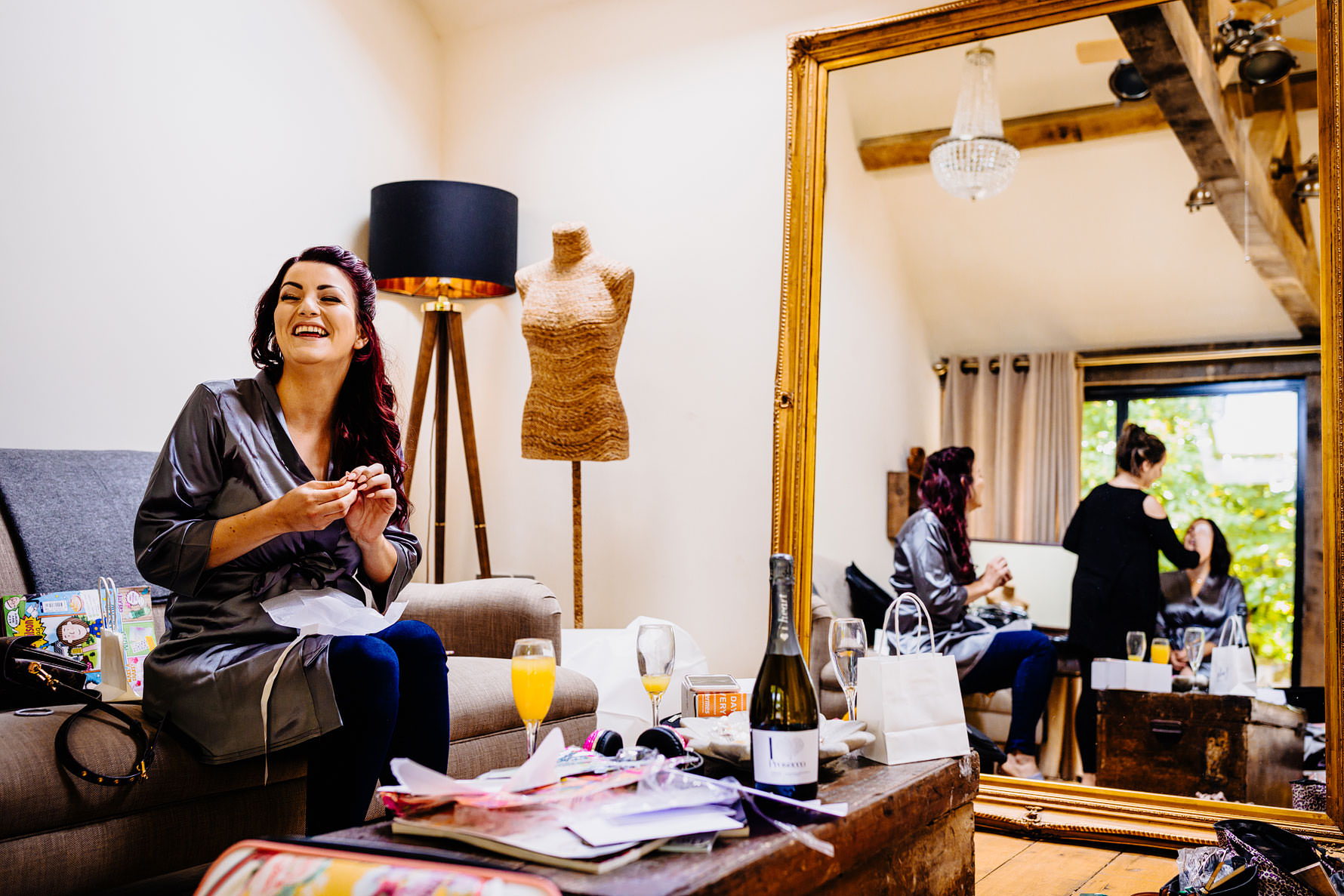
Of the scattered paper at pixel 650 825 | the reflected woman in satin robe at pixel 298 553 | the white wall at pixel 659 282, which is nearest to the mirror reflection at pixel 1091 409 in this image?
the white wall at pixel 659 282

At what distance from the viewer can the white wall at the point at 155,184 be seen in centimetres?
234

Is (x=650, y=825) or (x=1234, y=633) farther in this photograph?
Answer: (x=1234, y=633)

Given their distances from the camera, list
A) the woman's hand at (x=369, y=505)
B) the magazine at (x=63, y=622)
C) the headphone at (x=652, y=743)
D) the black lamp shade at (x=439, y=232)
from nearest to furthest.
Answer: the headphone at (x=652, y=743)
the woman's hand at (x=369, y=505)
the magazine at (x=63, y=622)
the black lamp shade at (x=439, y=232)

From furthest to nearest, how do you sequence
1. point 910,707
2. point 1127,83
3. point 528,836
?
point 1127,83
point 910,707
point 528,836

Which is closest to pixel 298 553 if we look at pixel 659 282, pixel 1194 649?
pixel 659 282

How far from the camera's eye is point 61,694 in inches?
59.7

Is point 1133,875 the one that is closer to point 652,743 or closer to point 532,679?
point 652,743

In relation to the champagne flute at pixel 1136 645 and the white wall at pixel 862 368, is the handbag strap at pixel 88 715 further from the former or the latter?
the champagne flute at pixel 1136 645

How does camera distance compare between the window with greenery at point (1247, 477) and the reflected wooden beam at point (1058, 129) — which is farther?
the reflected wooden beam at point (1058, 129)

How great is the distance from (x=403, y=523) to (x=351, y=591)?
0.63 feet

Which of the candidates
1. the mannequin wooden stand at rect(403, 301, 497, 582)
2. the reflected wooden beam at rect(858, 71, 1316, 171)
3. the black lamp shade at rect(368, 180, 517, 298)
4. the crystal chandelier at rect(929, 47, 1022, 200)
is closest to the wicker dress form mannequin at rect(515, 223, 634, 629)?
the black lamp shade at rect(368, 180, 517, 298)

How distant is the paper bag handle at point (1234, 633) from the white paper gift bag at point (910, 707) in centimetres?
112

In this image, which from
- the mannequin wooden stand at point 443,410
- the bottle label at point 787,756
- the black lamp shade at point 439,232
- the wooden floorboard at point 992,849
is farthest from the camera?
the mannequin wooden stand at point 443,410

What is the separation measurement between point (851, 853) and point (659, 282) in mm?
2289
